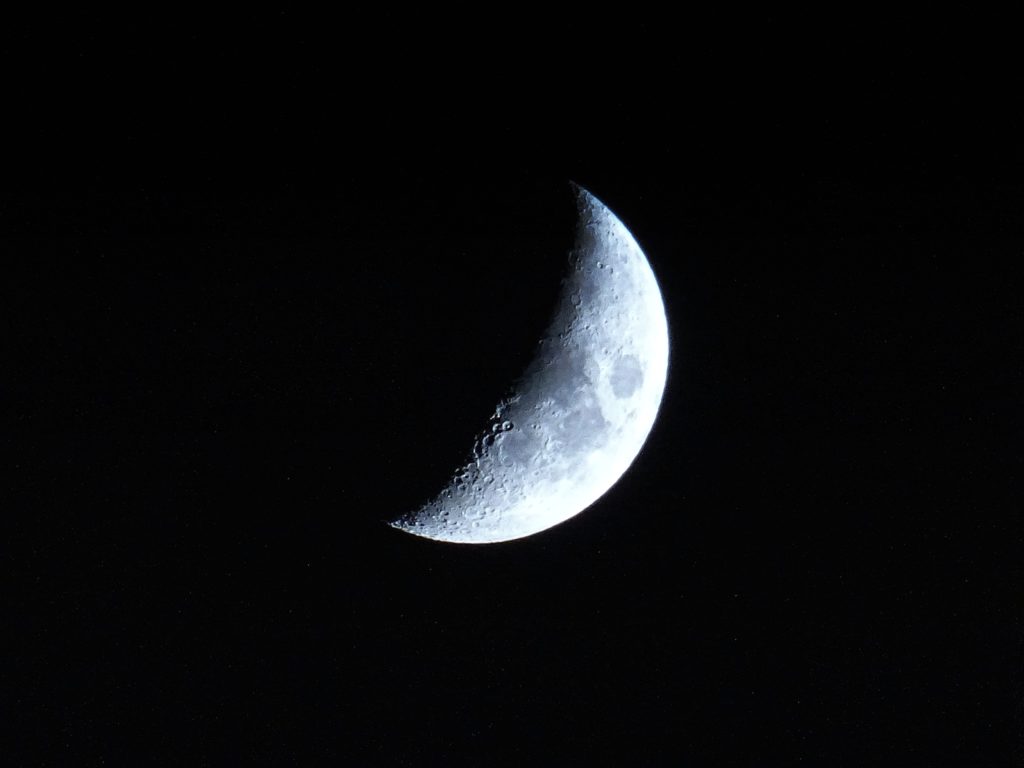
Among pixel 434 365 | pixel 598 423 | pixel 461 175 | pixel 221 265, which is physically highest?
pixel 461 175

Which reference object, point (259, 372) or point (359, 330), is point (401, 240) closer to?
point (359, 330)

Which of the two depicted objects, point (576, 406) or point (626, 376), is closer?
point (576, 406)

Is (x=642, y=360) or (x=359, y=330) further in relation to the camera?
(x=642, y=360)

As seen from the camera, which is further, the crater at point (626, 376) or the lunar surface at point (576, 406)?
the crater at point (626, 376)

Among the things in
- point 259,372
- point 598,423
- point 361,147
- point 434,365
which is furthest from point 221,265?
point 598,423

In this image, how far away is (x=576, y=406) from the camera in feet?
16.0

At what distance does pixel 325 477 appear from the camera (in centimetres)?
444

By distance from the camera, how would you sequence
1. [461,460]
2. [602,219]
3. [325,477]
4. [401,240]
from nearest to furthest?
[401,240] → [325,477] → [461,460] → [602,219]

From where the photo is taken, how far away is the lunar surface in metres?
4.75

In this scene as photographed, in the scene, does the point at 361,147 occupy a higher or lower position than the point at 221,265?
higher

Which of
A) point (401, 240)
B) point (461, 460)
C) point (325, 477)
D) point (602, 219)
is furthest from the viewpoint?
point (602, 219)

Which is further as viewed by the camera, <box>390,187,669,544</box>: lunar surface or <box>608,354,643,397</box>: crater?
<box>608,354,643,397</box>: crater

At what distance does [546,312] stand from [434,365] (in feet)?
2.48

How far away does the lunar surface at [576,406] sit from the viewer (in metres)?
4.75
